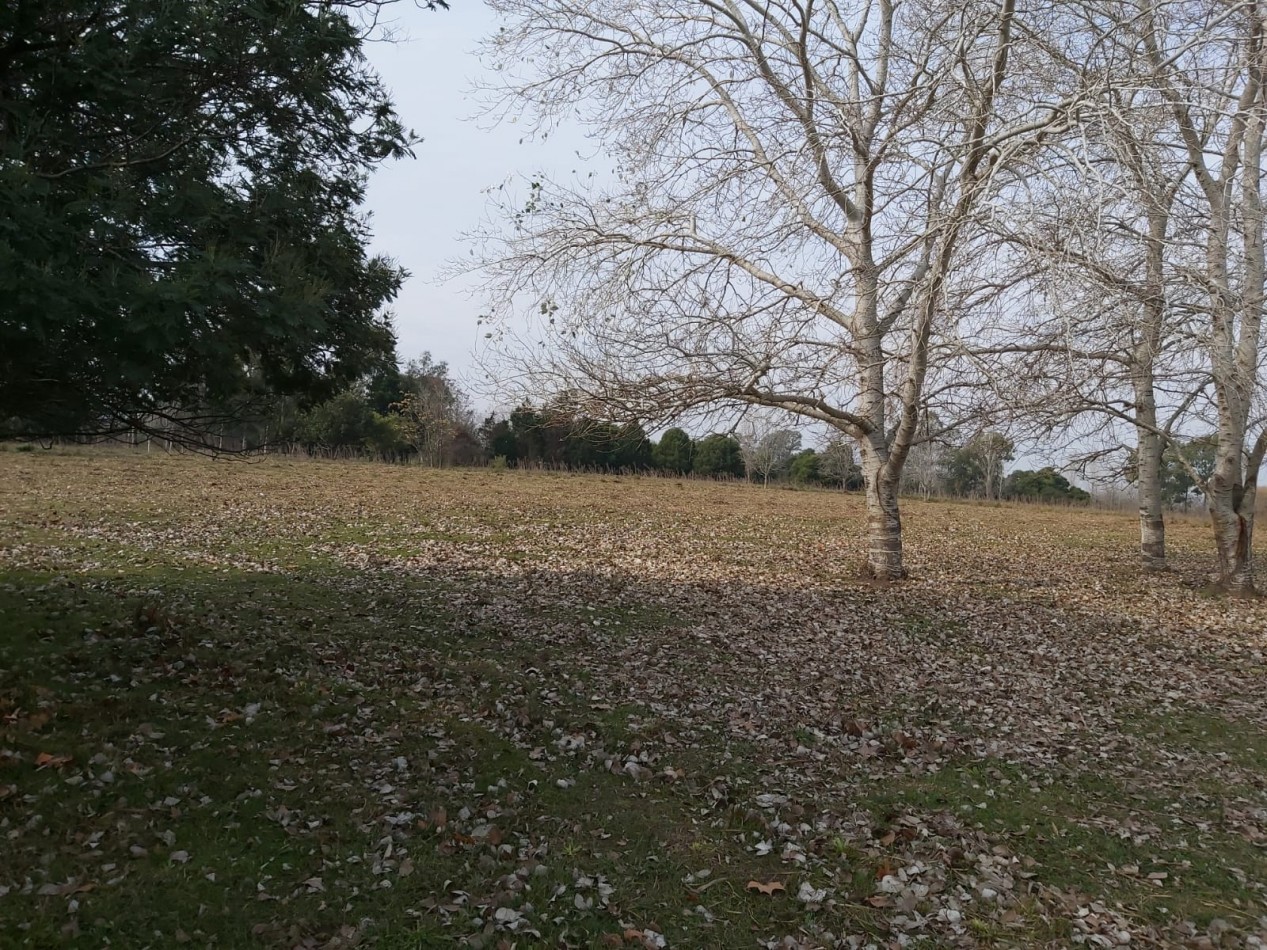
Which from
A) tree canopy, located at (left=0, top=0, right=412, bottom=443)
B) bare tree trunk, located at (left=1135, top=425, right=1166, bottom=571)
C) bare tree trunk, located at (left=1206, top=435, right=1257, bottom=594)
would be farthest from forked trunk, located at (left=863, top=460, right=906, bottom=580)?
tree canopy, located at (left=0, top=0, right=412, bottom=443)

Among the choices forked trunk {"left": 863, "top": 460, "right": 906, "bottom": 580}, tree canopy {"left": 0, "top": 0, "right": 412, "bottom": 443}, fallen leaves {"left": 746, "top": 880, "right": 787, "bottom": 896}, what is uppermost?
tree canopy {"left": 0, "top": 0, "right": 412, "bottom": 443}

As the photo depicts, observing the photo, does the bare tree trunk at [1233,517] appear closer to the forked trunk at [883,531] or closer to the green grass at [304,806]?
the forked trunk at [883,531]

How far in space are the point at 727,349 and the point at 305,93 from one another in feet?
19.3

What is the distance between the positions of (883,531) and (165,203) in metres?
11.2

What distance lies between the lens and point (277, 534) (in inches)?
567

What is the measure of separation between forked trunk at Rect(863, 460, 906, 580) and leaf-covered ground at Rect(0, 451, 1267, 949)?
88 cm

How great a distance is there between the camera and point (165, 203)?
17.6 ft

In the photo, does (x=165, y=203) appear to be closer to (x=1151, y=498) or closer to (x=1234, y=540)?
(x=1234, y=540)

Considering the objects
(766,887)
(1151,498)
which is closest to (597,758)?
(766,887)

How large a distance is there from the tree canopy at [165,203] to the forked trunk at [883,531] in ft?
28.8

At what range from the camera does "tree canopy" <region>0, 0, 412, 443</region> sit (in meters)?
4.57

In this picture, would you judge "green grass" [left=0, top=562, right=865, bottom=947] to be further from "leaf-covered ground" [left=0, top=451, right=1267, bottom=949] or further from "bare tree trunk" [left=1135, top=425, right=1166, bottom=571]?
"bare tree trunk" [left=1135, top=425, right=1166, bottom=571]

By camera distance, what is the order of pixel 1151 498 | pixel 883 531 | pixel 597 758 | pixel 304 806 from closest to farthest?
pixel 304 806 → pixel 597 758 → pixel 883 531 → pixel 1151 498

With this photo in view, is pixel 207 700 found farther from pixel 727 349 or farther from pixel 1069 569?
pixel 1069 569
